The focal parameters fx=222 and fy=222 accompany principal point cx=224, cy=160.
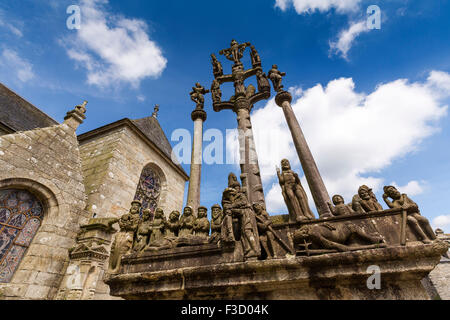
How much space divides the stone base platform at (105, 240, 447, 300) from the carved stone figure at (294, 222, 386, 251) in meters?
0.20

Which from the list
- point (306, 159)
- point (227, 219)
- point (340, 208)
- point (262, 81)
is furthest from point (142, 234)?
point (262, 81)

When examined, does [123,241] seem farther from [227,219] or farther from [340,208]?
[340,208]

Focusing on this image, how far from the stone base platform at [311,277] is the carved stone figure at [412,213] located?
19cm

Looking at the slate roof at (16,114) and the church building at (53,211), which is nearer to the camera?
the church building at (53,211)

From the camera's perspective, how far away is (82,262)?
6.14 m

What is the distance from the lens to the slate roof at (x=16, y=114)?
8802 millimetres

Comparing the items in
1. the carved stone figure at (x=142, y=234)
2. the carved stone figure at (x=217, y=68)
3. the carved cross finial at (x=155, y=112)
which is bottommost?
the carved stone figure at (x=142, y=234)

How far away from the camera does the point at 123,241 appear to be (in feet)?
13.6

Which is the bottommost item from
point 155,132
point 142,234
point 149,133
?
point 142,234

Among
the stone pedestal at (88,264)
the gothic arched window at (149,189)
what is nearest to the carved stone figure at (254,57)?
the gothic arched window at (149,189)

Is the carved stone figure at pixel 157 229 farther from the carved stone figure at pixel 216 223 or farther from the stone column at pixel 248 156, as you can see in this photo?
the stone column at pixel 248 156

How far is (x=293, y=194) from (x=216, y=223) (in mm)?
1531

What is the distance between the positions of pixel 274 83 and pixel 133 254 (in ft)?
26.4
